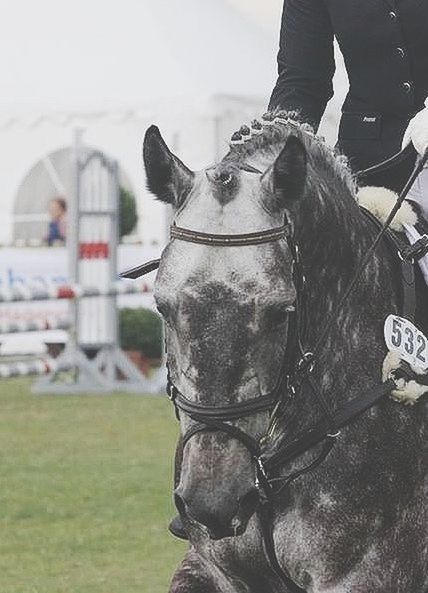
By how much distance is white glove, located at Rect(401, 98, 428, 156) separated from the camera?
15.4ft

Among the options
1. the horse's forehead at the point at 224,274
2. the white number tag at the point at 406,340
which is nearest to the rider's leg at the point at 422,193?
the white number tag at the point at 406,340

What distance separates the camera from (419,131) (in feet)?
15.5

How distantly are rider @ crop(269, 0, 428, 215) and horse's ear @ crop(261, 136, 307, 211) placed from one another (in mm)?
827

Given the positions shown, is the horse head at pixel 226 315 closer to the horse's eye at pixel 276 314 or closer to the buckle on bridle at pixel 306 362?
the horse's eye at pixel 276 314

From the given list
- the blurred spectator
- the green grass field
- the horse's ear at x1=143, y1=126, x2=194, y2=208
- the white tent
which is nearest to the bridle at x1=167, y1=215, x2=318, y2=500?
the horse's ear at x1=143, y1=126, x2=194, y2=208

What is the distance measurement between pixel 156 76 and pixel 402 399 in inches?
753

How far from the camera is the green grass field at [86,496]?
7.91 metres

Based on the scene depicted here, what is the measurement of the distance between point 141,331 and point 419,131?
1276cm

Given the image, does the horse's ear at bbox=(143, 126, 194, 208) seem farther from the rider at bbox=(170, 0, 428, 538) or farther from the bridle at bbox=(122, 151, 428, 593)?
the rider at bbox=(170, 0, 428, 538)

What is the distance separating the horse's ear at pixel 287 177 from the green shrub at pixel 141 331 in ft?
43.4

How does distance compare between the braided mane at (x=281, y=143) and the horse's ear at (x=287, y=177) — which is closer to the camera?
the horse's ear at (x=287, y=177)

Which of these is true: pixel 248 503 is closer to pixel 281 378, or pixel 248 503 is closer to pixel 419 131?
pixel 281 378

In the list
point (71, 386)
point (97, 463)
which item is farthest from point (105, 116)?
point (97, 463)

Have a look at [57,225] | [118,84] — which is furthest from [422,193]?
[118,84]
